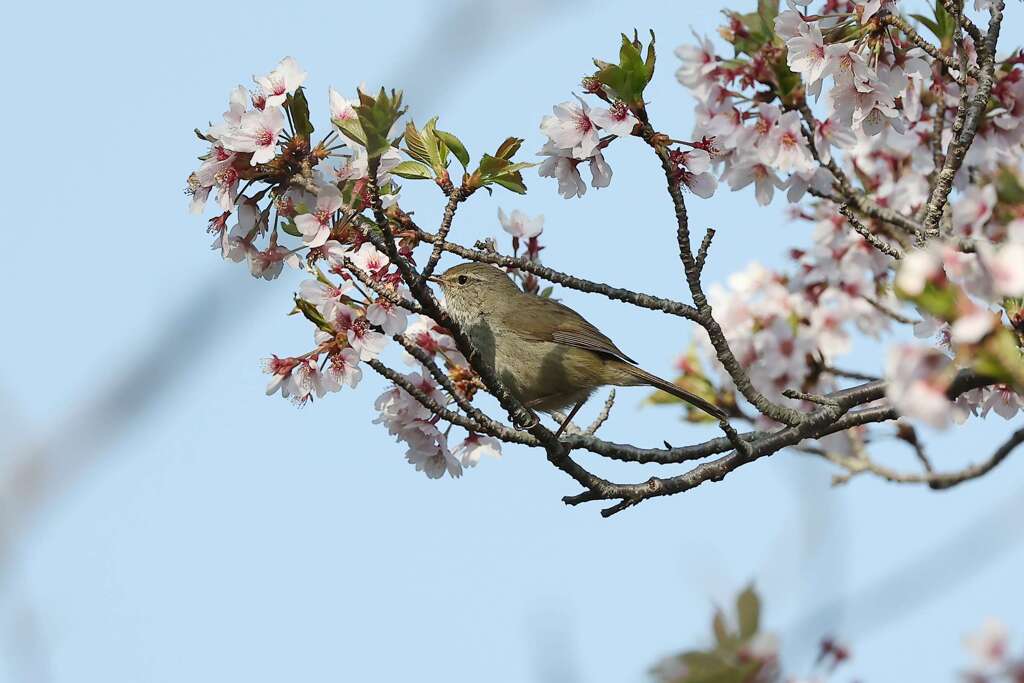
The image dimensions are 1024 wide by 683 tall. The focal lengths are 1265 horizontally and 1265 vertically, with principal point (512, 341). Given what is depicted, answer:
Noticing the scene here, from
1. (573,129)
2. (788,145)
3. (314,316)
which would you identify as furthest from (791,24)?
(314,316)

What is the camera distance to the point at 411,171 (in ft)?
15.9

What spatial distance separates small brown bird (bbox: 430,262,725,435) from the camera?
718 cm

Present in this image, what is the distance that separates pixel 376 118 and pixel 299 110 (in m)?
0.68

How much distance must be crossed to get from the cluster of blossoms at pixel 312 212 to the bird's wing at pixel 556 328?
7.60 feet

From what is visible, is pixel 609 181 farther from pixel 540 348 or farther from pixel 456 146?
pixel 540 348

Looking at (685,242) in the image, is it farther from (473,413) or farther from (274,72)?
(274,72)

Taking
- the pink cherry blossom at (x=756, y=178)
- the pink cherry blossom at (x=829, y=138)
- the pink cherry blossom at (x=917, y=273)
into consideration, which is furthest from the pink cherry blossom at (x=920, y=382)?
the pink cherry blossom at (x=829, y=138)

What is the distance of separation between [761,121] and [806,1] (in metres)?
0.65

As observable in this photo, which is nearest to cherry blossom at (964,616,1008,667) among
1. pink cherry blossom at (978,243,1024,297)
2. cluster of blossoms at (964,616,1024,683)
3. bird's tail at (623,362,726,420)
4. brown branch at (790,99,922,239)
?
cluster of blossoms at (964,616,1024,683)

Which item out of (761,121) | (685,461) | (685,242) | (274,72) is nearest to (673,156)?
(685,242)

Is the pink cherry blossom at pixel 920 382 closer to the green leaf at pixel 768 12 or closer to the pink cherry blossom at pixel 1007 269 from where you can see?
the pink cherry blossom at pixel 1007 269

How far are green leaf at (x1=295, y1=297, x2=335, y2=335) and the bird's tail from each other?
2.77 m

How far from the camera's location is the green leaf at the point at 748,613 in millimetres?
3277

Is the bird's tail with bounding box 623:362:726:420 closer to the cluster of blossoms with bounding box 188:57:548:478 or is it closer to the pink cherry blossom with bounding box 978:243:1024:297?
the cluster of blossoms with bounding box 188:57:548:478
